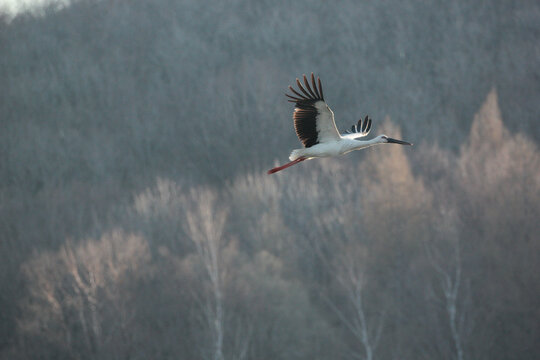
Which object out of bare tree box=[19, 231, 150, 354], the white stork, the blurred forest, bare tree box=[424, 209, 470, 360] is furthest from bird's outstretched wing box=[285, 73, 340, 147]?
bare tree box=[19, 231, 150, 354]

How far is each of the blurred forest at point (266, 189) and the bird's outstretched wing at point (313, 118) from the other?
66.5 feet

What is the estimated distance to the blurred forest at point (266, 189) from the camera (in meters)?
36.3

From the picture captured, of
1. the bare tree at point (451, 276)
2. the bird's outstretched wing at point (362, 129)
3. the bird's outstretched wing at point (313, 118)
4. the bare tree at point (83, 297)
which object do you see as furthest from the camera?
the bare tree at point (83, 297)

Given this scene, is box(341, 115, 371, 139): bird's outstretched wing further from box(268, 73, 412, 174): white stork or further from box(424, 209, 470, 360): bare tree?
box(424, 209, 470, 360): bare tree

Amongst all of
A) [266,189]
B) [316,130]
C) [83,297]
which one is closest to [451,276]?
[266,189]

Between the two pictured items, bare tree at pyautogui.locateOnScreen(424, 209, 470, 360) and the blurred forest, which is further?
the blurred forest

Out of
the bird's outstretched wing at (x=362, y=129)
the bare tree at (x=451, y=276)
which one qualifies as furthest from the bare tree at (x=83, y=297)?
the bird's outstretched wing at (x=362, y=129)

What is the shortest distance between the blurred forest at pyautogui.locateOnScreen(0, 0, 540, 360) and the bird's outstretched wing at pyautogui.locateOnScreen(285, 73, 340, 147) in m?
20.3

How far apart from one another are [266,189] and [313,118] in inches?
1154

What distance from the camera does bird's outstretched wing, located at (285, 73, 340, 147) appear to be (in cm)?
1480

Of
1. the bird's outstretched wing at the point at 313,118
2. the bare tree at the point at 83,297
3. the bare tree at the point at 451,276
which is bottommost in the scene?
the bare tree at the point at 451,276

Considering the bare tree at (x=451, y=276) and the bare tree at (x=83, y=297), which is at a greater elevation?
the bare tree at (x=83, y=297)

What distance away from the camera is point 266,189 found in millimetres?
44438

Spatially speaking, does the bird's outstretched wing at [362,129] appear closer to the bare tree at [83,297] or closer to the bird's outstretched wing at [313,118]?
the bird's outstretched wing at [313,118]
